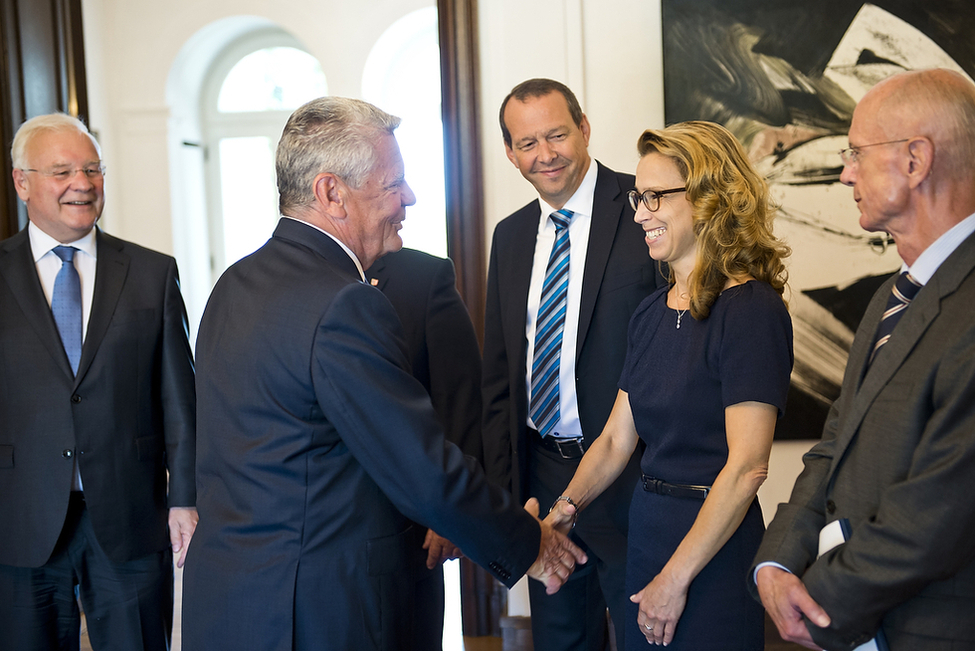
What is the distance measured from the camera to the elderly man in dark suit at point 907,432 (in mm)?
1411

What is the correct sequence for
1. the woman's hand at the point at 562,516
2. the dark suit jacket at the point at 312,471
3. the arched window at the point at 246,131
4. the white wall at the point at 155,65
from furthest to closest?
the arched window at the point at 246,131
the white wall at the point at 155,65
the woman's hand at the point at 562,516
the dark suit jacket at the point at 312,471

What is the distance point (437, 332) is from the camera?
257cm

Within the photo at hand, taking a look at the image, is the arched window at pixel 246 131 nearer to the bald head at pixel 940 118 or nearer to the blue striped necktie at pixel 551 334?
the blue striped necktie at pixel 551 334

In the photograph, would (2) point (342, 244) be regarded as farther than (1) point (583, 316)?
No

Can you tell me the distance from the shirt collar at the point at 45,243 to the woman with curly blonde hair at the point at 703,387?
176cm

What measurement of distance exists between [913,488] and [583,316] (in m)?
1.27

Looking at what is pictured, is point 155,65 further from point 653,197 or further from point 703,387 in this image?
point 703,387

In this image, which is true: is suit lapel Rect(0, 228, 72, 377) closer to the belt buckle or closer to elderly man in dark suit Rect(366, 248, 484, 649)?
elderly man in dark suit Rect(366, 248, 484, 649)

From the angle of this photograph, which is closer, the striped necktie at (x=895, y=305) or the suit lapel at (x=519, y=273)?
the striped necktie at (x=895, y=305)

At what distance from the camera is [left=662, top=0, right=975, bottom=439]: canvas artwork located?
336 centimetres

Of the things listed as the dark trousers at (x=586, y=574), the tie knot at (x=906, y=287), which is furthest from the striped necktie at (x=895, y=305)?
the dark trousers at (x=586, y=574)

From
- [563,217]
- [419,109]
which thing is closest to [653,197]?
[563,217]

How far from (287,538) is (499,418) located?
122cm

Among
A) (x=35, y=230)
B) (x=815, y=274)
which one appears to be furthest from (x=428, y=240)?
(x=35, y=230)
